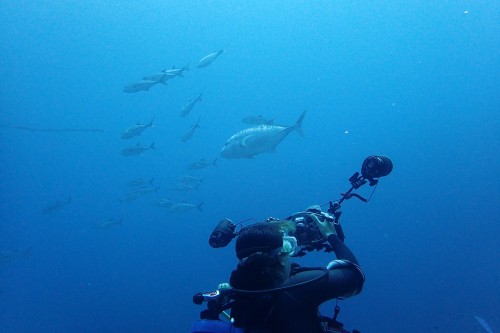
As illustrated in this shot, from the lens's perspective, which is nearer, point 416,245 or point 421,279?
point 421,279

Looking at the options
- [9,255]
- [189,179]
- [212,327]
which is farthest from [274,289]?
[9,255]

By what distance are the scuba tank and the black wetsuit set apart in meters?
0.16

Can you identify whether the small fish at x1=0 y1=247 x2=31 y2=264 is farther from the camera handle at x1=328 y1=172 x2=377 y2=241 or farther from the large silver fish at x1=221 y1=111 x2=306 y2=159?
the camera handle at x1=328 y1=172 x2=377 y2=241

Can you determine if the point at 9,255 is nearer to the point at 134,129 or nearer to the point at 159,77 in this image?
the point at 134,129

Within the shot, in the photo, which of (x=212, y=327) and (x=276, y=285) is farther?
(x=212, y=327)

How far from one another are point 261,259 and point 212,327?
582mm

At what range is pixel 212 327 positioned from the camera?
88.0 inches

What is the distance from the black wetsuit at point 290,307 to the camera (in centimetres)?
200

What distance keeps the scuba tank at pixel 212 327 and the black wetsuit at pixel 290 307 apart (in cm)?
16

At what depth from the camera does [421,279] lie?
68.8 feet

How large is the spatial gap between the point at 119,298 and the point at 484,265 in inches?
970

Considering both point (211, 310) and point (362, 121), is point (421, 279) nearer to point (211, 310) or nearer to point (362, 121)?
point (211, 310)

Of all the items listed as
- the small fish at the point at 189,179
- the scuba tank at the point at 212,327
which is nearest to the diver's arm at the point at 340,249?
the scuba tank at the point at 212,327

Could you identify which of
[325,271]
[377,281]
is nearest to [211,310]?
[325,271]
